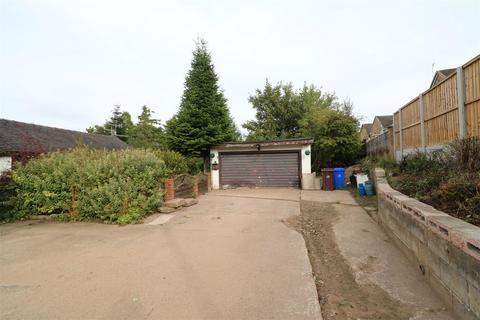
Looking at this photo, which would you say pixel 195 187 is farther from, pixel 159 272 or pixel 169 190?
pixel 159 272

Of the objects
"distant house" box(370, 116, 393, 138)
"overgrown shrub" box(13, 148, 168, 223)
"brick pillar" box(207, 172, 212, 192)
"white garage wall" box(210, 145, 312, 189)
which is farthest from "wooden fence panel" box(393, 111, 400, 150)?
"distant house" box(370, 116, 393, 138)

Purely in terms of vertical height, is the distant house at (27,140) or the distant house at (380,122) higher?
the distant house at (380,122)

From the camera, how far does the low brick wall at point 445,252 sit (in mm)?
2266

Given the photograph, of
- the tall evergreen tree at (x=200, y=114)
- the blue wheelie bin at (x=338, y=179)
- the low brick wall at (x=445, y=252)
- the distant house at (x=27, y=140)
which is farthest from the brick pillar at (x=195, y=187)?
the low brick wall at (x=445, y=252)

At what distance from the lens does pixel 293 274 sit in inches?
136

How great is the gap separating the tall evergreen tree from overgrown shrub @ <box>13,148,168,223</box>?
5.19 metres

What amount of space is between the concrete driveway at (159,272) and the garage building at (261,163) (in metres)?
6.75

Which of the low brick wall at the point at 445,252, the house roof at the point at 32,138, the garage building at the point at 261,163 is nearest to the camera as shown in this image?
the low brick wall at the point at 445,252

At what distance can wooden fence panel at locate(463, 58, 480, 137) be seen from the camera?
5.05 metres

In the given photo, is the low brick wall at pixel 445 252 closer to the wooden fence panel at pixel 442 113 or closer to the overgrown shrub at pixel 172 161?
the wooden fence panel at pixel 442 113

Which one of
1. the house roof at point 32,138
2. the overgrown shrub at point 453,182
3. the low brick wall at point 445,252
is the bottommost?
the low brick wall at point 445,252

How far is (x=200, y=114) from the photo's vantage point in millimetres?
13008

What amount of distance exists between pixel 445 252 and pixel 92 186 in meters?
7.53

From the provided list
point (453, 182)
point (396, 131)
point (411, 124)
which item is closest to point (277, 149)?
point (396, 131)
